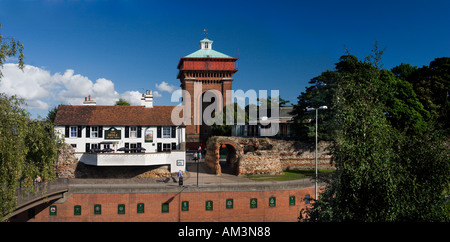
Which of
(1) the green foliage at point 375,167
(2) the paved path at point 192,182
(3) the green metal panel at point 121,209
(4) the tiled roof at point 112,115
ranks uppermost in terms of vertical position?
(4) the tiled roof at point 112,115

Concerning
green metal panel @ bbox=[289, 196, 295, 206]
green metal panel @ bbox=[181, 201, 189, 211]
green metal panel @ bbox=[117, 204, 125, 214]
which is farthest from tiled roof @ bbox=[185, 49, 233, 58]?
green metal panel @ bbox=[117, 204, 125, 214]

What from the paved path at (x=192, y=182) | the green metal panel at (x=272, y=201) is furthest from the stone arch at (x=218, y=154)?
the green metal panel at (x=272, y=201)

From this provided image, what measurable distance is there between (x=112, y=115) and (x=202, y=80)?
80.1 ft

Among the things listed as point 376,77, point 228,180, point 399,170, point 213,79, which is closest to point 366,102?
point 376,77

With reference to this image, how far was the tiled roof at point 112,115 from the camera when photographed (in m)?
36.9

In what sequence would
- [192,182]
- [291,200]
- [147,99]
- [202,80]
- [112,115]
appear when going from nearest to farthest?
[291,200]
[192,182]
[112,115]
[147,99]
[202,80]

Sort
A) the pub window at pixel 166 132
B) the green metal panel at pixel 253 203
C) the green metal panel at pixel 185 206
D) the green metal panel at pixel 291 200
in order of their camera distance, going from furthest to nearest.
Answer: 1. the pub window at pixel 166 132
2. the green metal panel at pixel 291 200
3. the green metal panel at pixel 253 203
4. the green metal panel at pixel 185 206

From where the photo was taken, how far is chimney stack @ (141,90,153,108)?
40.5m

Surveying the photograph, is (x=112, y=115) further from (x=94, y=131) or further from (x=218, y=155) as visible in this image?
(x=218, y=155)

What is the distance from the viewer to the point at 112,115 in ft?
125

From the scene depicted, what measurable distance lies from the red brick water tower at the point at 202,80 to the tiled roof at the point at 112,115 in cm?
1845

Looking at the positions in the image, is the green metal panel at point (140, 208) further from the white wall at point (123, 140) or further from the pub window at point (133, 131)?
the pub window at point (133, 131)

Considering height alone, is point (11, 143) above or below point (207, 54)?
below

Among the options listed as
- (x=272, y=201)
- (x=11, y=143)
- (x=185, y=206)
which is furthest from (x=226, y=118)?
(x=11, y=143)
